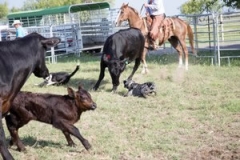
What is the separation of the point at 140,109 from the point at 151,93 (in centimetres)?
117

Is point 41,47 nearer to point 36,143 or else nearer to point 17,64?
point 17,64

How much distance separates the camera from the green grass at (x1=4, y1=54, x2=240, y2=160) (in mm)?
5289

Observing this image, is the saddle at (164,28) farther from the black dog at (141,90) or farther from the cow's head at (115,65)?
the black dog at (141,90)

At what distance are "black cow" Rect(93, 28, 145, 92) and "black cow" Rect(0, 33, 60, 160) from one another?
13.8 feet

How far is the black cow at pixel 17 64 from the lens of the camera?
433cm

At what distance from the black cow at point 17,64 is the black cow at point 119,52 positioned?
4218mm

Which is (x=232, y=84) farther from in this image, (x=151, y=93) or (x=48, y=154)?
(x=48, y=154)

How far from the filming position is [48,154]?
5344 millimetres

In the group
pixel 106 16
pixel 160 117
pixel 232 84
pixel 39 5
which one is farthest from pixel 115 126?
pixel 39 5

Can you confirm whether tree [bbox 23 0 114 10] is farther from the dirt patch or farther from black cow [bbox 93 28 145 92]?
the dirt patch

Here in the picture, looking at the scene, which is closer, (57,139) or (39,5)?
(57,139)

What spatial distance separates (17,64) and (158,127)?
269cm

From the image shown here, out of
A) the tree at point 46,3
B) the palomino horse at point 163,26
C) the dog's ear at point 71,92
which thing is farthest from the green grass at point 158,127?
the tree at point 46,3

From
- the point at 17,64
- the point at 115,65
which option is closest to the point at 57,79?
the point at 115,65
